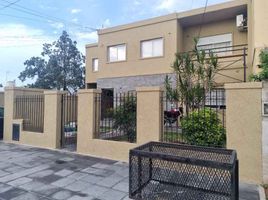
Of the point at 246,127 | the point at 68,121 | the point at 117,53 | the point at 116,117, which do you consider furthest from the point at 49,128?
the point at 117,53

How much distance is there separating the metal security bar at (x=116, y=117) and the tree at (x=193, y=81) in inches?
58.9

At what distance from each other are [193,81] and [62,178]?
5003 mm

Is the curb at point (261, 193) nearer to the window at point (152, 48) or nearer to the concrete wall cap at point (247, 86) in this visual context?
Result: the concrete wall cap at point (247, 86)

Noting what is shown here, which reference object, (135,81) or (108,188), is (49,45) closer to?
(135,81)

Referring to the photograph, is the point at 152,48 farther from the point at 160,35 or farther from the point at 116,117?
the point at 116,117

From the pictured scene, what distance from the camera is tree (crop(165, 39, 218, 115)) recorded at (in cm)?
755

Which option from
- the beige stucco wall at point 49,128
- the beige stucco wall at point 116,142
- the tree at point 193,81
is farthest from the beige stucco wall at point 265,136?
the beige stucco wall at point 49,128

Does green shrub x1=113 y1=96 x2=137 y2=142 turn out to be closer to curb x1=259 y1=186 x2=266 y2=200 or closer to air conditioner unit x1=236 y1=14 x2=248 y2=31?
curb x1=259 y1=186 x2=266 y2=200

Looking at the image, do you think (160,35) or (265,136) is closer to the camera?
(265,136)

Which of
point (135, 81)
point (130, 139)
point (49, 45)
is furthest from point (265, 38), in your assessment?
point (49, 45)

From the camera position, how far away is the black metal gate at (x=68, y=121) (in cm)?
951

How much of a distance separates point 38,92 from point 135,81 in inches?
245

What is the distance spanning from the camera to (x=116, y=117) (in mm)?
8516

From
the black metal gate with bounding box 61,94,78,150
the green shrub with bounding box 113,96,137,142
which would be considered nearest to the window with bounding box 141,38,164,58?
the black metal gate with bounding box 61,94,78,150
